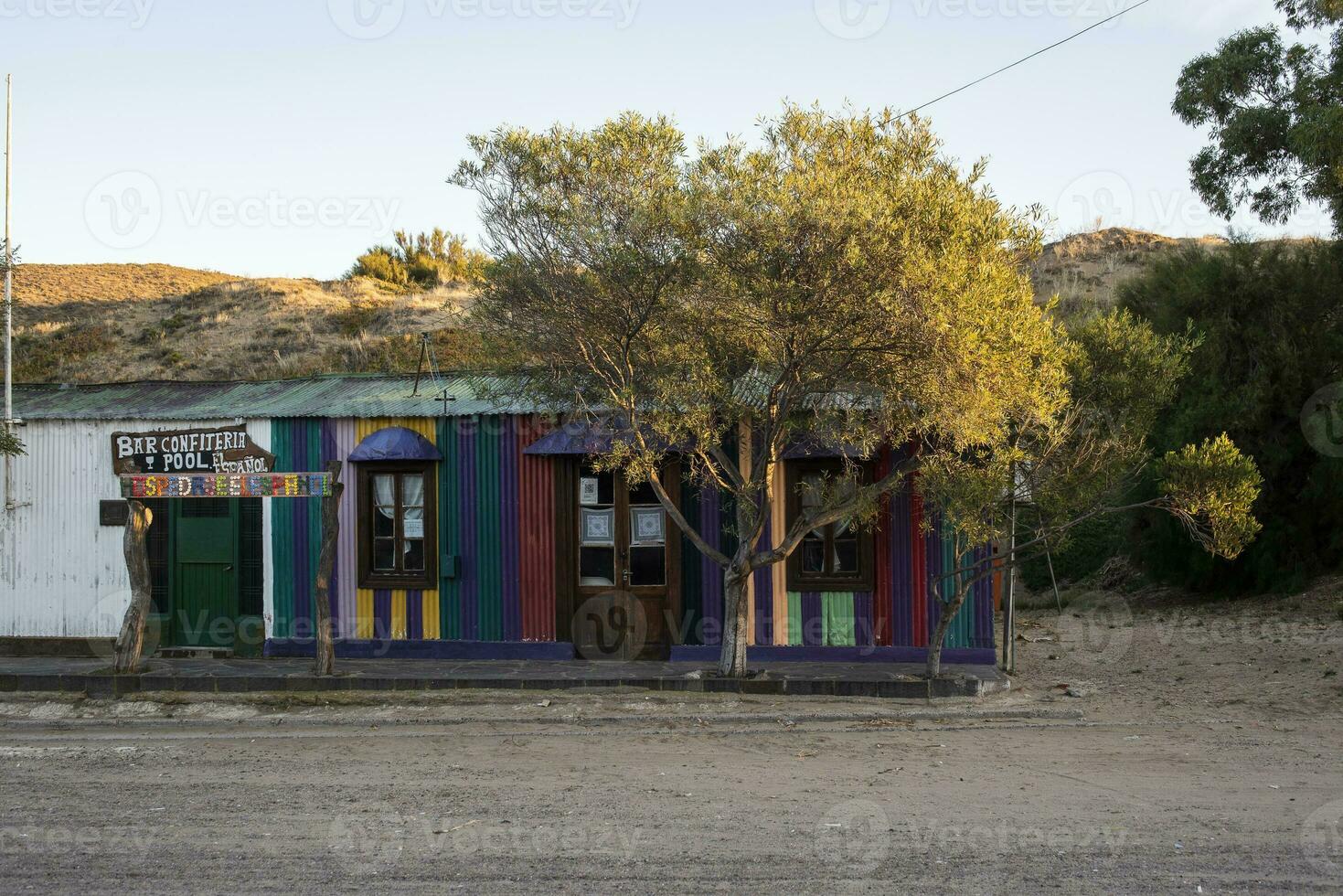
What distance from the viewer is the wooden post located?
12.0 metres

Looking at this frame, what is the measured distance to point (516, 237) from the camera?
36.7 ft

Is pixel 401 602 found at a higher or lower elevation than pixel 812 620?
higher

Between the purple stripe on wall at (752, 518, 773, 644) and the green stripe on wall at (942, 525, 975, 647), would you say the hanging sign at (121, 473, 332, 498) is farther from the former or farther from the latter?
the green stripe on wall at (942, 525, 975, 647)

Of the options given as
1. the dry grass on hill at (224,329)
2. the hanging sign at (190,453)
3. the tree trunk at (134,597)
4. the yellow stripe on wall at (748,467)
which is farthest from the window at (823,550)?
the dry grass on hill at (224,329)

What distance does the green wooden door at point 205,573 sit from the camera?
1376cm

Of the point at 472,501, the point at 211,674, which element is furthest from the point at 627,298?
the point at 211,674

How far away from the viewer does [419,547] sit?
13.5 meters

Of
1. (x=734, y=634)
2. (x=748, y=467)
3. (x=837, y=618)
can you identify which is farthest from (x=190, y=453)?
(x=837, y=618)

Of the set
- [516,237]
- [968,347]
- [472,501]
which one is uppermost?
[516,237]

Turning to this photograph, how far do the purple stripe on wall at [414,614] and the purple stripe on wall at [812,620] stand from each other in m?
4.29

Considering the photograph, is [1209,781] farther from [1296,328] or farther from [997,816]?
[1296,328]

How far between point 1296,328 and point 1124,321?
32.1ft

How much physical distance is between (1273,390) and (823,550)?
10128 millimetres

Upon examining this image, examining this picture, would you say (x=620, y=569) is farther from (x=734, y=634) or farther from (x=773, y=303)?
Answer: (x=773, y=303)
